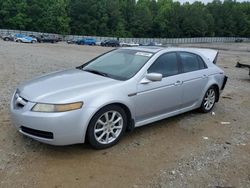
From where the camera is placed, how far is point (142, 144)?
4.46 m

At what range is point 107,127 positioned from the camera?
4.20 metres

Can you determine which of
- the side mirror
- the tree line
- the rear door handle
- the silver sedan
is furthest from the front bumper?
the tree line

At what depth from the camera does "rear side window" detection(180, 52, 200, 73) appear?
544 cm

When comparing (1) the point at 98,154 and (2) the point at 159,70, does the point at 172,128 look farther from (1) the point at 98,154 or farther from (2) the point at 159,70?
(1) the point at 98,154

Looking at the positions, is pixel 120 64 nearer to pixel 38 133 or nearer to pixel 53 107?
pixel 53 107

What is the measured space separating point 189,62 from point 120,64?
145cm

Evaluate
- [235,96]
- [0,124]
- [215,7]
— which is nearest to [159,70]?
[0,124]

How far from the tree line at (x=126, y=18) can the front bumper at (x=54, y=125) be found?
79.0m

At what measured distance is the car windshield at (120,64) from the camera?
468 centimetres

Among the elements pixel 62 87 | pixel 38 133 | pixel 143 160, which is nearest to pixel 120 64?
pixel 62 87

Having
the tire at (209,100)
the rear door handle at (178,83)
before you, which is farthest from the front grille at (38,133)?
the tire at (209,100)

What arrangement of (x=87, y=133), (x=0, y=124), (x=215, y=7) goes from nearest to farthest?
(x=87, y=133)
(x=0, y=124)
(x=215, y=7)

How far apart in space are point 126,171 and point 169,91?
179 centimetres

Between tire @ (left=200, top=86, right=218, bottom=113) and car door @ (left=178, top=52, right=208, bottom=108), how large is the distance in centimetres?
29
